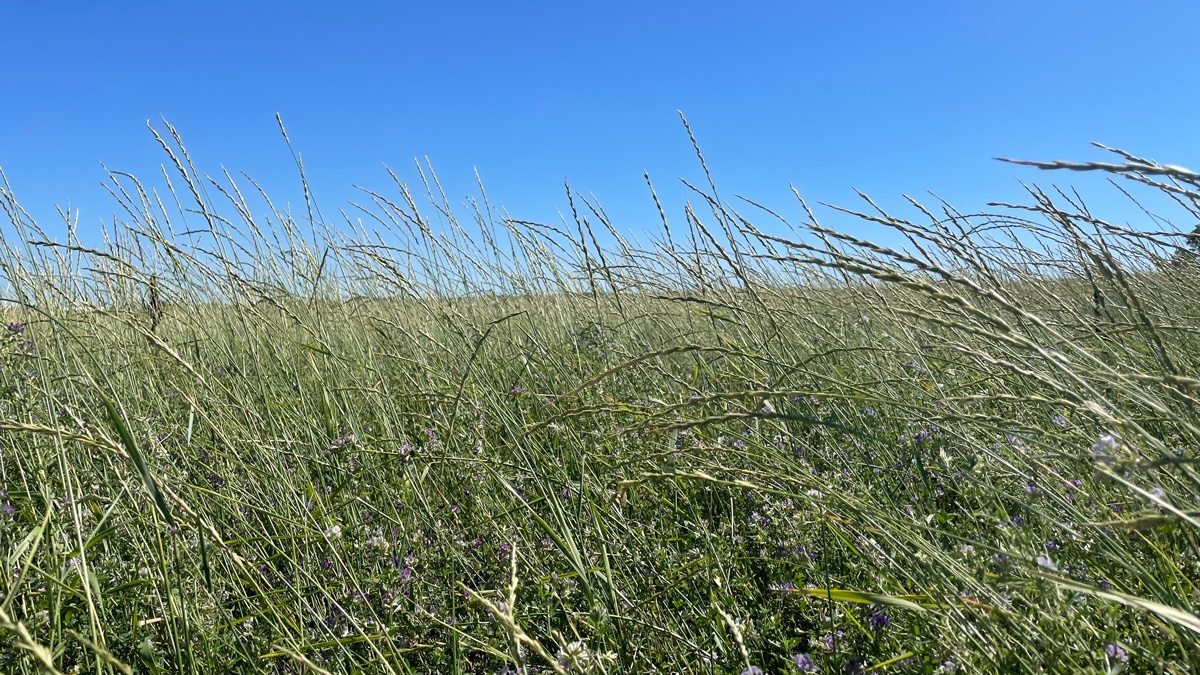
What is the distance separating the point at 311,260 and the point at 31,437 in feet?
4.93

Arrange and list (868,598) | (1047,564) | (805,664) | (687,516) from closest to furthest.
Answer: (868,598), (1047,564), (805,664), (687,516)

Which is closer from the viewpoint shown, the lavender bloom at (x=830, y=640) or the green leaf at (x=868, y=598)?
the green leaf at (x=868, y=598)

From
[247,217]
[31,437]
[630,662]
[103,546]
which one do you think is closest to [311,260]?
[247,217]

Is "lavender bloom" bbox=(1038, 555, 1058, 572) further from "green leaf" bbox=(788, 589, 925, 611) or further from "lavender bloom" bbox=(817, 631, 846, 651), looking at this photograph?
"lavender bloom" bbox=(817, 631, 846, 651)

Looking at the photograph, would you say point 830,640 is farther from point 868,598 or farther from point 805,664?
point 868,598

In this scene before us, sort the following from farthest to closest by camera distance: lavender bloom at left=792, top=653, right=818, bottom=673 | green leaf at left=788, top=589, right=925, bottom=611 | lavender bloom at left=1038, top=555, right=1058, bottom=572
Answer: lavender bloom at left=792, top=653, right=818, bottom=673 < lavender bloom at left=1038, top=555, right=1058, bottom=572 < green leaf at left=788, top=589, right=925, bottom=611

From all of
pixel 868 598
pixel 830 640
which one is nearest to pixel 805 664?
pixel 830 640

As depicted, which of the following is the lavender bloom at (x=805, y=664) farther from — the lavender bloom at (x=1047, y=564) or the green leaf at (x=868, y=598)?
the lavender bloom at (x=1047, y=564)

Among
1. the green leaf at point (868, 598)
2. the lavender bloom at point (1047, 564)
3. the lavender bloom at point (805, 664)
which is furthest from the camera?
the lavender bloom at point (805, 664)

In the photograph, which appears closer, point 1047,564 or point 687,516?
point 1047,564

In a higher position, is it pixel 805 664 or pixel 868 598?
pixel 868 598

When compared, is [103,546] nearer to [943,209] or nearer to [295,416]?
[295,416]

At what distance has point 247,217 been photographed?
2.84 meters

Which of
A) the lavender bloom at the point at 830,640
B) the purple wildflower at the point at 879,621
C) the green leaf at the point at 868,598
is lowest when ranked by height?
the lavender bloom at the point at 830,640
